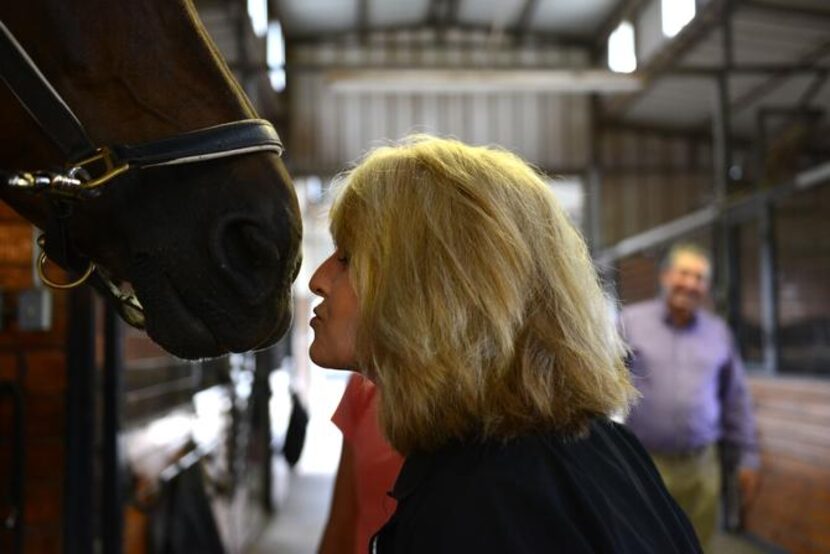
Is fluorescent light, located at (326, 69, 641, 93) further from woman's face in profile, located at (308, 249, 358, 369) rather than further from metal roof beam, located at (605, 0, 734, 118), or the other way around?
woman's face in profile, located at (308, 249, 358, 369)

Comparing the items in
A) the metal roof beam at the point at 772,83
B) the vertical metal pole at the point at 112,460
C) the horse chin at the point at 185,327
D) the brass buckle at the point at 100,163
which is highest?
the metal roof beam at the point at 772,83

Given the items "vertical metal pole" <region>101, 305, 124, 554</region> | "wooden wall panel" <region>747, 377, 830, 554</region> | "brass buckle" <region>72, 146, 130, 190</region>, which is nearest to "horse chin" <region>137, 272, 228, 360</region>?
"brass buckle" <region>72, 146, 130, 190</region>

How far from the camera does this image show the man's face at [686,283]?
11.6 ft

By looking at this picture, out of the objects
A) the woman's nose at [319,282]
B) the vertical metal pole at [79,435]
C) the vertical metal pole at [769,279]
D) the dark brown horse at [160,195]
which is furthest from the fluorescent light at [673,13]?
the woman's nose at [319,282]

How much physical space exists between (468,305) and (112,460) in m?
1.83

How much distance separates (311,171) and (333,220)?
10121 mm

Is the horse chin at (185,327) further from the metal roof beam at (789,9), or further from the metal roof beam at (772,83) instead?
the metal roof beam at (789,9)

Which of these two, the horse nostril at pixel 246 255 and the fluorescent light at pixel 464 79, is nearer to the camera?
the horse nostril at pixel 246 255

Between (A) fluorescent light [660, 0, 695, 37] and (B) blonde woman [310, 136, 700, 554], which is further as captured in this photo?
(A) fluorescent light [660, 0, 695, 37]

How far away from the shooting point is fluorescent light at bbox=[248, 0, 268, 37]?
7.22 meters

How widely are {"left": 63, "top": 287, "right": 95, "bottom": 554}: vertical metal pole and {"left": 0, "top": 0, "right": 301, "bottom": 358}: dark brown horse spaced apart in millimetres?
1129

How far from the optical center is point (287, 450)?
1.85 m

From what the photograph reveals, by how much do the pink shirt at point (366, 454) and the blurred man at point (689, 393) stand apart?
1998 mm

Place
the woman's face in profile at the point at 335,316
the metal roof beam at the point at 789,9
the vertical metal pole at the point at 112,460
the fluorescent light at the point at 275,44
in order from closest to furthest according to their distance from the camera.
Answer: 1. the woman's face in profile at the point at 335,316
2. the vertical metal pole at the point at 112,460
3. the metal roof beam at the point at 789,9
4. the fluorescent light at the point at 275,44
